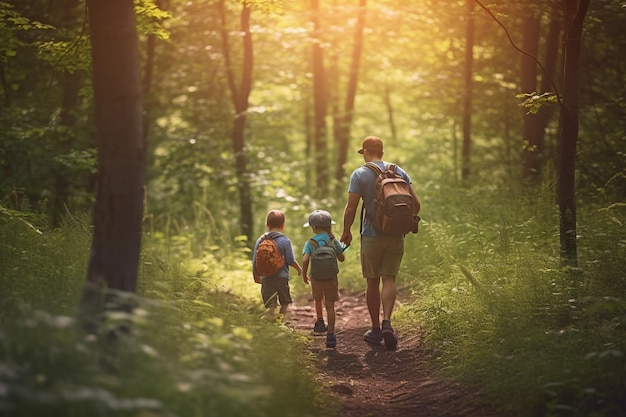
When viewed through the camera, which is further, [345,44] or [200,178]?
[345,44]

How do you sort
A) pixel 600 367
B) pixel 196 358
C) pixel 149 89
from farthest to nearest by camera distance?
1. pixel 149 89
2. pixel 600 367
3. pixel 196 358

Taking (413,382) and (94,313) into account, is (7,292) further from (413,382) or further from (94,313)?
(413,382)

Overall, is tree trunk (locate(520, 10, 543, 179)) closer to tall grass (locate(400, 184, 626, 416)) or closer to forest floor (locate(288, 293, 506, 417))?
tall grass (locate(400, 184, 626, 416))

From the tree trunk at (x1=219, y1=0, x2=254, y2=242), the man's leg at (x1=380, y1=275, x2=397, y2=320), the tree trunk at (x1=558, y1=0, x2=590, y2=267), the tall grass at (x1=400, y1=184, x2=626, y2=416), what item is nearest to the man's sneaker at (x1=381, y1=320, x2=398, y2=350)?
the man's leg at (x1=380, y1=275, x2=397, y2=320)

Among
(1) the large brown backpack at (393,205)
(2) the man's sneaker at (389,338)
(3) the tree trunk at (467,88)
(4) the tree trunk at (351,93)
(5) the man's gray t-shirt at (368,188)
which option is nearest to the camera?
(1) the large brown backpack at (393,205)

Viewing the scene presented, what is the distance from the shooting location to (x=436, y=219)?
12.1 meters

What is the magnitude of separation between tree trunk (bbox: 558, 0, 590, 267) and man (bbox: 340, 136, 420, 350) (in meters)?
1.66

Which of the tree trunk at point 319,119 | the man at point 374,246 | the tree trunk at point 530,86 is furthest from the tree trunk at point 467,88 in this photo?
the man at point 374,246

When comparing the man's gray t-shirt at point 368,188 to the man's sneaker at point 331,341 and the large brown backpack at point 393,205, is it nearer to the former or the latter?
the large brown backpack at point 393,205

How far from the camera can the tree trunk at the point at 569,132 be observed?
6.89m

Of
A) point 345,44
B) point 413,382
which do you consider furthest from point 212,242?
point 345,44

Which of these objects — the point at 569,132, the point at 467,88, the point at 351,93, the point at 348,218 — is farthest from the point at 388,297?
the point at 351,93

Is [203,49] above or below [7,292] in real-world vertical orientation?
above

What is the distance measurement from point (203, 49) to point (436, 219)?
→ 7439 millimetres
